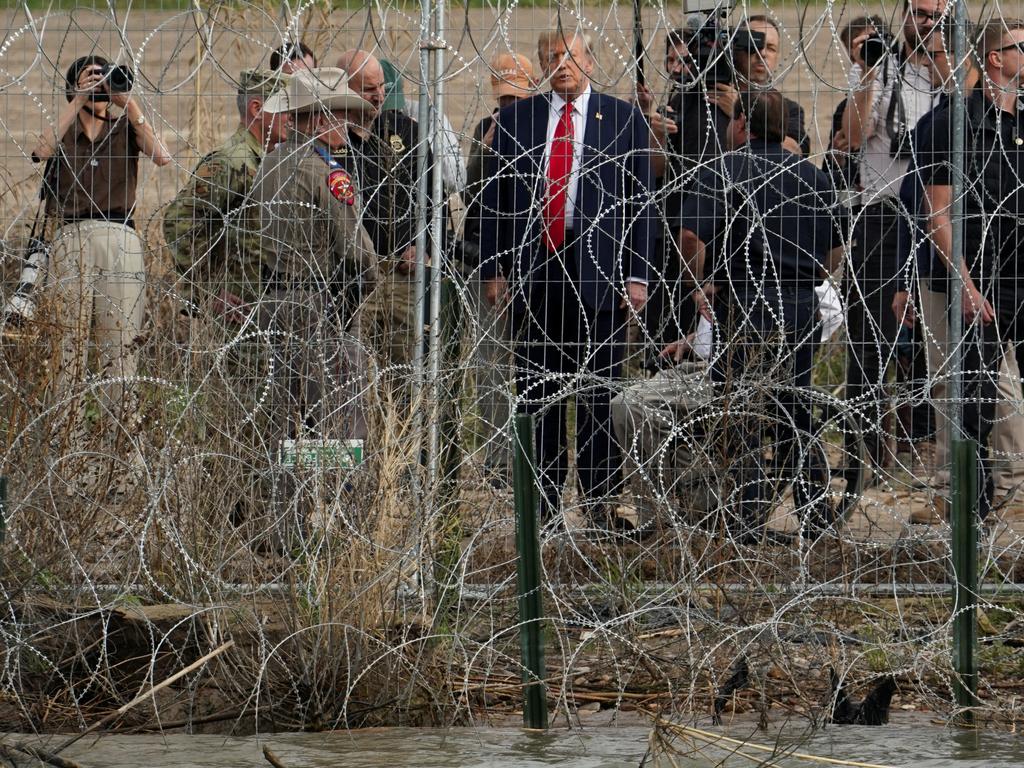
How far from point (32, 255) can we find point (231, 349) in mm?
904

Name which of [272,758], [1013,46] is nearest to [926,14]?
[1013,46]

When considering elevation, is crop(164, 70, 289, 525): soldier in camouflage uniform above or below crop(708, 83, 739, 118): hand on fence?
below

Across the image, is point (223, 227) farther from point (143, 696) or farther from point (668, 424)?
point (143, 696)

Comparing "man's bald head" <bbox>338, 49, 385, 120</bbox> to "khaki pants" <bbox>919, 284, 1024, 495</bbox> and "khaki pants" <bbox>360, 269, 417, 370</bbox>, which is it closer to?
"khaki pants" <bbox>360, 269, 417, 370</bbox>

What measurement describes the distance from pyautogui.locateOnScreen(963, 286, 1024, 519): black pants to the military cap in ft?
9.06

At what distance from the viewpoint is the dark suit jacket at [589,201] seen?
6.25 meters

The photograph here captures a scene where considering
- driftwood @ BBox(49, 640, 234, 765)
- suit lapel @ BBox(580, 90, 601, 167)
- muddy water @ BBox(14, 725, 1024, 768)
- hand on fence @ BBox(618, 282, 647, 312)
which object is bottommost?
muddy water @ BBox(14, 725, 1024, 768)

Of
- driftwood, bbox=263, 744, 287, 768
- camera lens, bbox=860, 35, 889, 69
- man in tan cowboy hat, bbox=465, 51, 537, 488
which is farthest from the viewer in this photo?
camera lens, bbox=860, 35, 889, 69

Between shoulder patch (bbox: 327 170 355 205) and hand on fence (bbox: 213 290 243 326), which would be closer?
hand on fence (bbox: 213 290 243 326)

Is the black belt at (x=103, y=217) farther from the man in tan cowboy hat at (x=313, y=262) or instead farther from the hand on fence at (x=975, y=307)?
the hand on fence at (x=975, y=307)

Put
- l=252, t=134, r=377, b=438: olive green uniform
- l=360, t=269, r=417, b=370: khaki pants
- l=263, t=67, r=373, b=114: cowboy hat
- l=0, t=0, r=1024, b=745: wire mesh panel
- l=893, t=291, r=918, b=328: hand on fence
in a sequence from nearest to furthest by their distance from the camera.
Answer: l=0, t=0, r=1024, b=745: wire mesh panel < l=252, t=134, r=377, b=438: olive green uniform < l=360, t=269, r=417, b=370: khaki pants < l=893, t=291, r=918, b=328: hand on fence < l=263, t=67, r=373, b=114: cowboy hat

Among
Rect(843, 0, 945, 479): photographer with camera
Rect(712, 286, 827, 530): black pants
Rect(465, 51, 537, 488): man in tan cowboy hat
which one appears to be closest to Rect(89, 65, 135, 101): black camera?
Rect(465, 51, 537, 488): man in tan cowboy hat

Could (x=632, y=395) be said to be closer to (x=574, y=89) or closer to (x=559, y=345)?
(x=559, y=345)

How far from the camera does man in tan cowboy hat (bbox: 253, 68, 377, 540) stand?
219 inches
